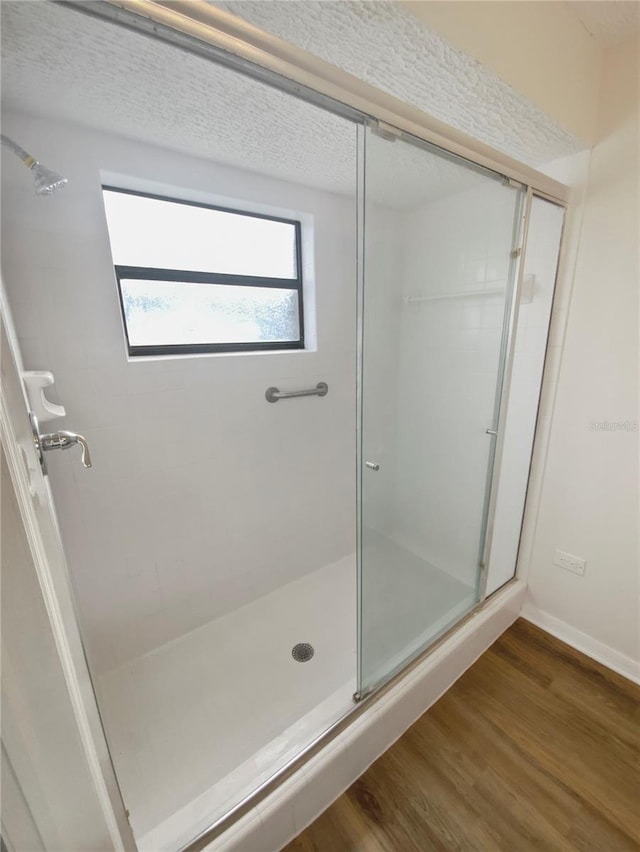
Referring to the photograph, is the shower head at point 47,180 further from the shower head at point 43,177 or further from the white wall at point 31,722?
the white wall at point 31,722

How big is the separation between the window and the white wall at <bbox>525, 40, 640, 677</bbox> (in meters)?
1.30

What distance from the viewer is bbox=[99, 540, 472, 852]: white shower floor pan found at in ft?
3.50

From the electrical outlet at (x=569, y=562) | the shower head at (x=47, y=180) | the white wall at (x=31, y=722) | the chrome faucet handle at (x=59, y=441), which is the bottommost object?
the electrical outlet at (x=569, y=562)

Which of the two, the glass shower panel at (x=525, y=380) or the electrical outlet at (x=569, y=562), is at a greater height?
the glass shower panel at (x=525, y=380)

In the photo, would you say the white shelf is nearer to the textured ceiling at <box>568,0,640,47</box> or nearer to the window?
the window

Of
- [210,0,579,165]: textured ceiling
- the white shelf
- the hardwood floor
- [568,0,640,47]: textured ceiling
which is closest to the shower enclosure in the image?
the white shelf

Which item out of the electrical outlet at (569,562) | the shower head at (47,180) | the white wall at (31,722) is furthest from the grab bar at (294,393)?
the electrical outlet at (569,562)

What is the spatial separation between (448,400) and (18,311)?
1756 mm

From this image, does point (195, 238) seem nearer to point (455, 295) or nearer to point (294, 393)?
point (294, 393)

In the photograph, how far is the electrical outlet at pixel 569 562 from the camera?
1.57 m

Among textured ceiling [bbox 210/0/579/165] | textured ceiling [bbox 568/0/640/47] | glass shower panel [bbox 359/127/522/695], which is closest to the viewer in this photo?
textured ceiling [bbox 210/0/579/165]

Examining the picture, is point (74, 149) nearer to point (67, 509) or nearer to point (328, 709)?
point (67, 509)

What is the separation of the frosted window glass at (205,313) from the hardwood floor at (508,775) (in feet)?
5.95

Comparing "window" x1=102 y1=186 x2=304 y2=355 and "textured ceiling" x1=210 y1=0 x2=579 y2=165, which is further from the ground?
"textured ceiling" x1=210 y1=0 x2=579 y2=165
